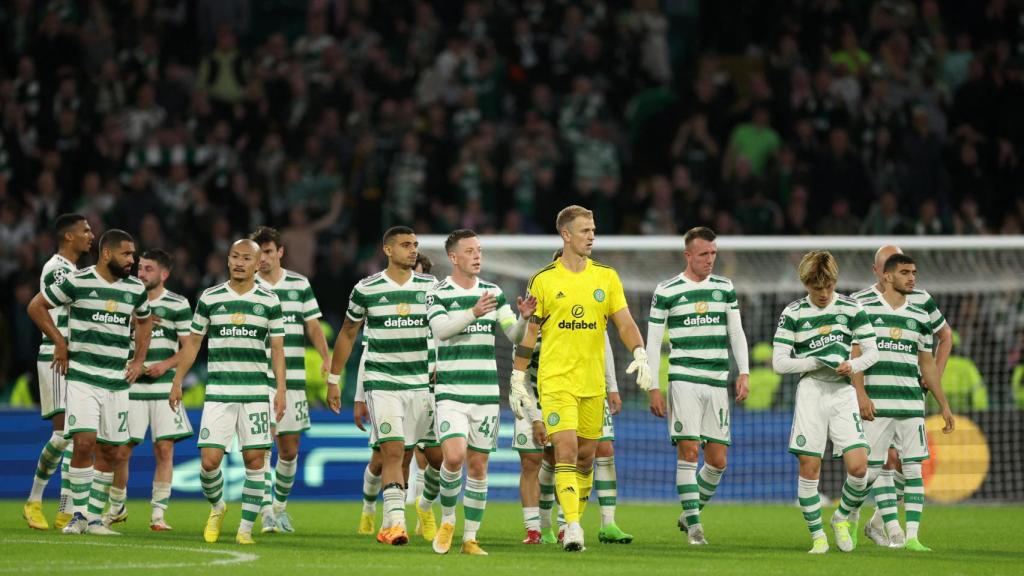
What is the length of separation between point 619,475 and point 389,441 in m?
6.07

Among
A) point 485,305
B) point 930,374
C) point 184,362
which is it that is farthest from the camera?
point 930,374

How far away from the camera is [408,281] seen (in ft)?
37.9

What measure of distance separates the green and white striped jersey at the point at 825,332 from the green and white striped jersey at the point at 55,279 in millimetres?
5744

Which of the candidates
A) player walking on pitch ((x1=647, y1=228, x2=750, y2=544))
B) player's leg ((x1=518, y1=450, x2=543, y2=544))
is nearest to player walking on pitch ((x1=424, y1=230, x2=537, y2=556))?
player's leg ((x1=518, y1=450, x2=543, y2=544))

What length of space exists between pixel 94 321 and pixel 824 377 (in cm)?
571

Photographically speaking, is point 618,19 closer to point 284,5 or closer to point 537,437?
point 284,5

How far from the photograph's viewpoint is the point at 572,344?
1043cm

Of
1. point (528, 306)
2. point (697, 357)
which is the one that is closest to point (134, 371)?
point (528, 306)

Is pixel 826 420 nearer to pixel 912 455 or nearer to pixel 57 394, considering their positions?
pixel 912 455

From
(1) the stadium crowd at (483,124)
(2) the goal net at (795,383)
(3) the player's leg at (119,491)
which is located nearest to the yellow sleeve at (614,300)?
(3) the player's leg at (119,491)

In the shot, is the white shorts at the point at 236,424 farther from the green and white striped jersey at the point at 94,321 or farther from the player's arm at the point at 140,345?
the green and white striped jersey at the point at 94,321

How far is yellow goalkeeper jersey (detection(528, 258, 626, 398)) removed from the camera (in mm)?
10406

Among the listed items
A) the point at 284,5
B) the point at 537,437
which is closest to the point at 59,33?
the point at 284,5

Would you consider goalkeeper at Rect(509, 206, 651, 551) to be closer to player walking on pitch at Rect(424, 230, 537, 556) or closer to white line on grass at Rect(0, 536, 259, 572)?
player walking on pitch at Rect(424, 230, 537, 556)
